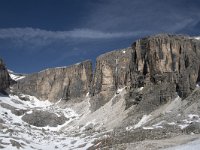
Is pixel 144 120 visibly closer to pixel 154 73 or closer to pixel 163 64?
pixel 154 73

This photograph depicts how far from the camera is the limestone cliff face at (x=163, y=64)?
10600 cm

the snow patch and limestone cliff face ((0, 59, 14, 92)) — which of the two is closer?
the snow patch

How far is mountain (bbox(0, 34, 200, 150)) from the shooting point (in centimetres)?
7150

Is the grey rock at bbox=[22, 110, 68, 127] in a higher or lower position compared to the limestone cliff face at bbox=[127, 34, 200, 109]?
lower

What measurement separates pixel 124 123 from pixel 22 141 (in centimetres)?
2490

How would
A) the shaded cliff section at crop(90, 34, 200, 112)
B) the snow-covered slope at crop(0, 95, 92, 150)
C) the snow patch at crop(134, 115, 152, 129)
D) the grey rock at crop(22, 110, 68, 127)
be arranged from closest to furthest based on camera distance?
the snow-covered slope at crop(0, 95, 92, 150) → the snow patch at crop(134, 115, 152, 129) → the shaded cliff section at crop(90, 34, 200, 112) → the grey rock at crop(22, 110, 68, 127)

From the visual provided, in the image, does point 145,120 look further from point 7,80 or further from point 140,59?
point 7,80

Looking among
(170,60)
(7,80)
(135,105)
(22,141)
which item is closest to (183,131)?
(22,141)

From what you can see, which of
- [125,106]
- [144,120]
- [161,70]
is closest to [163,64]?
[161,70]

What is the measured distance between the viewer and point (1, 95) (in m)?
174

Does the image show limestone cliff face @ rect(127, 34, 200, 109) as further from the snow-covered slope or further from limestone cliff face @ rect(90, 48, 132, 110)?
the snow-covered slope

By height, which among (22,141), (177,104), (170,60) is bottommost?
(22,141)

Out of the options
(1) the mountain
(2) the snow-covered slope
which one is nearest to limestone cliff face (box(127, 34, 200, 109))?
(1) the mountain

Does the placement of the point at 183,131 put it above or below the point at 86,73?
below
